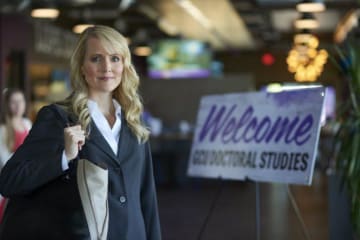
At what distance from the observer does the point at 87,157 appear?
7.52ft

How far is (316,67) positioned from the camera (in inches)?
665

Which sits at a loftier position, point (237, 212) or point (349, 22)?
point (349, 22)

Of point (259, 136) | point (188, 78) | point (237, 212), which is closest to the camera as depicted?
point (259, 136)

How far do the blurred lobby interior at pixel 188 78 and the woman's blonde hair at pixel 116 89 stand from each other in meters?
3.22

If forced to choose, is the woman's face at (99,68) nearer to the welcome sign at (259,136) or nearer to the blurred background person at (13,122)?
the welcome sign at (259,136)

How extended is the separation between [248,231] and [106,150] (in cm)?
547

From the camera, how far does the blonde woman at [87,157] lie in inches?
86.3

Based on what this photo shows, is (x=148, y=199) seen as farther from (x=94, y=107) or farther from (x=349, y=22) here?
(x=349, y=22)

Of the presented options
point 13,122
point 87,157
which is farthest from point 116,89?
point 13,122

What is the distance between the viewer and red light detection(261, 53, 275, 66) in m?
26.5

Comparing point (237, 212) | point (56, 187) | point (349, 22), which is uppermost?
point (349, 22)

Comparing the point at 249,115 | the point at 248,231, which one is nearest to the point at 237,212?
the point at 248,231

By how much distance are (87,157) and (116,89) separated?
37 cm

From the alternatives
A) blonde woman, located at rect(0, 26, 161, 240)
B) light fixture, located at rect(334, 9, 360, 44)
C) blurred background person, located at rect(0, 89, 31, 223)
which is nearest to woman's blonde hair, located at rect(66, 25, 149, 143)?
blonde woman, located at rect(0, 26, 161, 240)
